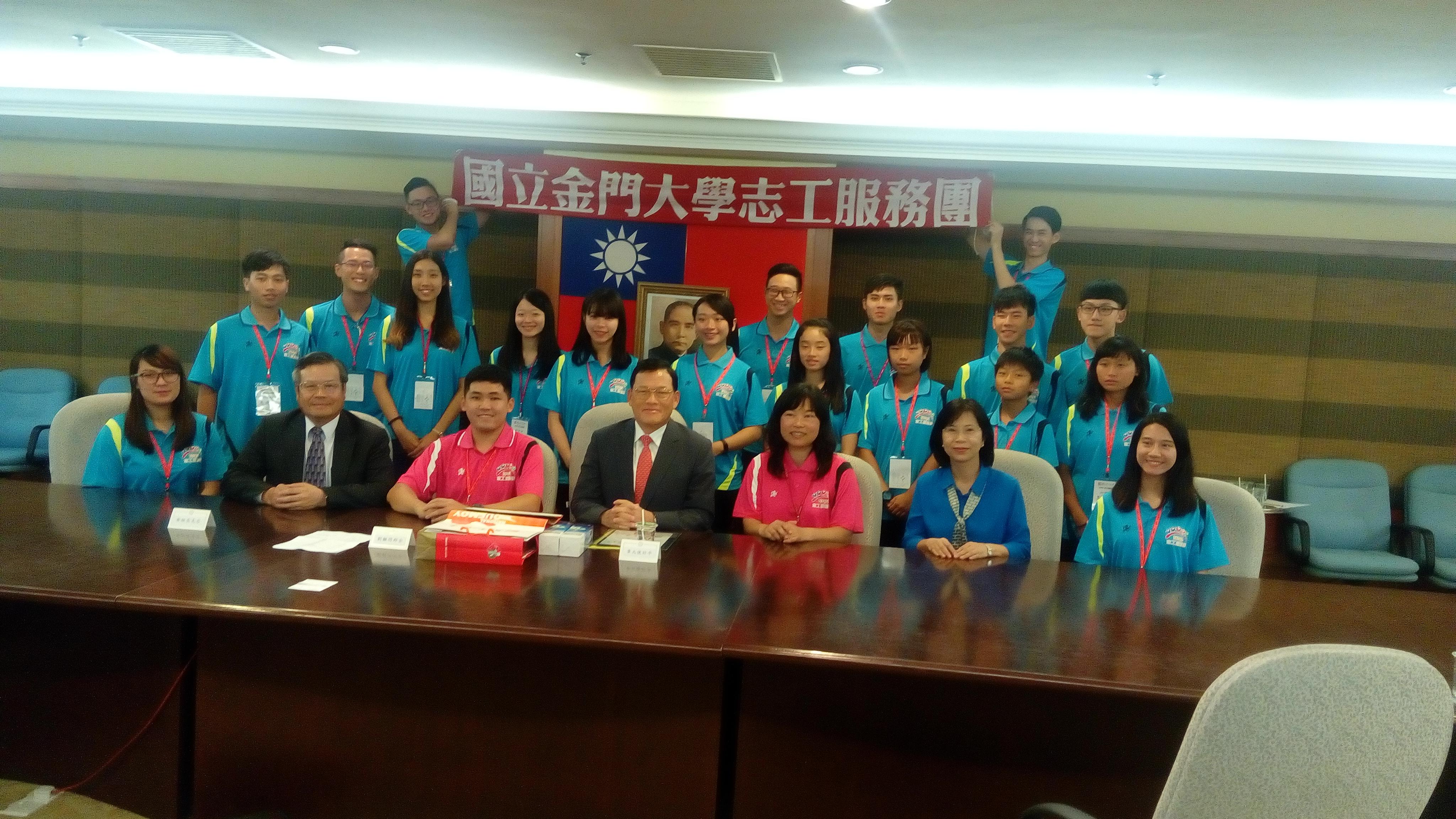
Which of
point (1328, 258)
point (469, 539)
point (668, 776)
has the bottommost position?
point (668, 776)

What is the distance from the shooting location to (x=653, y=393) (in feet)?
10.0

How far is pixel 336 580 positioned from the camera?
2066 millimetres

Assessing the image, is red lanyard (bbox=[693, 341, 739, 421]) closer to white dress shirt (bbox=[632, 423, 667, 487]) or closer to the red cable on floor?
white dress shirt (bbox=[632, 423, 667, 487])

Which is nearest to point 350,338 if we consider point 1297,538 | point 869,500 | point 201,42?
point 201,42

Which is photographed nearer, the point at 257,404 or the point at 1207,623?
the point at 1207,623

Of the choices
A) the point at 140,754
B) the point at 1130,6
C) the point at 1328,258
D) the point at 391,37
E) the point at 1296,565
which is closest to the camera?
the point at 140,754

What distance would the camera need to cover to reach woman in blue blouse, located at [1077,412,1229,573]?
107 inches

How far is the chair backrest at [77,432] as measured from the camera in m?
3.18

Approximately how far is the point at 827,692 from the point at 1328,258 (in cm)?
444

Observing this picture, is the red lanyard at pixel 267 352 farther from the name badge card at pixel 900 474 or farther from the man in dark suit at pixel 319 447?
the name badge card at pixel 900 474

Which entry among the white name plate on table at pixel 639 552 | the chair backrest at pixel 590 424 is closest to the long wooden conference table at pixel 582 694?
the white name plate on table at pixel 639 552

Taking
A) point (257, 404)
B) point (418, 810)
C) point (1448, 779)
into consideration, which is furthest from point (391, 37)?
point (1448, 779)

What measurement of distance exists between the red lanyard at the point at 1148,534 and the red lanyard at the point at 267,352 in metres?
3.38

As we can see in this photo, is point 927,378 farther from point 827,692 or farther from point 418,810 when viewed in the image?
point 418,810
